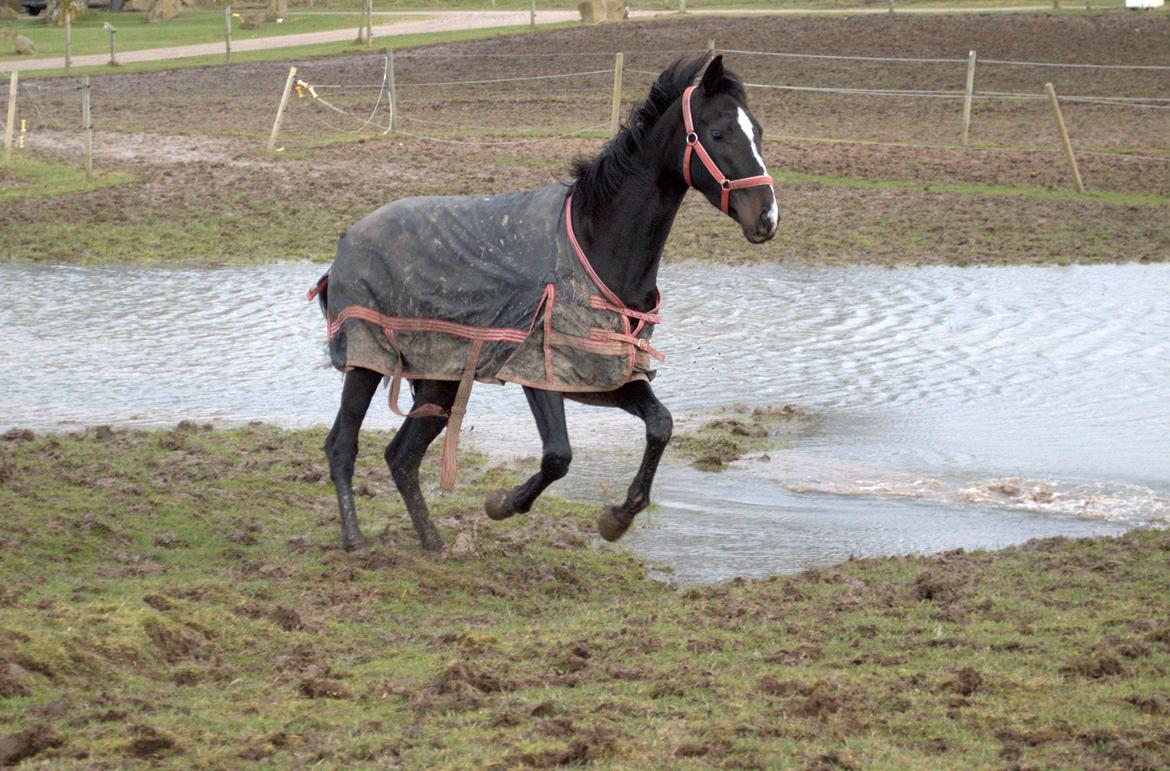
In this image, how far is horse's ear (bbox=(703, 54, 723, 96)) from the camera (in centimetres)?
595

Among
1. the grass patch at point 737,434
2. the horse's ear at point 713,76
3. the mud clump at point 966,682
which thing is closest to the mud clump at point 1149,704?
the mud clump at point 966,682

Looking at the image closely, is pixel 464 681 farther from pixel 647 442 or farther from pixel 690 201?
pixel 690 201

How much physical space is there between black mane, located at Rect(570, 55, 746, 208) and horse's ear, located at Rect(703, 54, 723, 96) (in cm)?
14

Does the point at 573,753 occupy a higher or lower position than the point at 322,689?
higher

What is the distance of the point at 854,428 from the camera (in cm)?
888

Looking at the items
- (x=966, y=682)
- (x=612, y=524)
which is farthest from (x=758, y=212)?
(x=966, y=682)

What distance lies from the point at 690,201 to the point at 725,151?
11.9m

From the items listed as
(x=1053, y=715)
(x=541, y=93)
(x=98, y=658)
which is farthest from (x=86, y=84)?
(x=1053, y=715)

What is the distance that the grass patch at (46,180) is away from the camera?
58.0ft

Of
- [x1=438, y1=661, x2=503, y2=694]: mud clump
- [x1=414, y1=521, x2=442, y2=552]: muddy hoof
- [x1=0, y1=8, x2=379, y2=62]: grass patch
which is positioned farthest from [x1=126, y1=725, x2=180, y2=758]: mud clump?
[x1=0, y1=8, x2=379, y2=62]: grass patch

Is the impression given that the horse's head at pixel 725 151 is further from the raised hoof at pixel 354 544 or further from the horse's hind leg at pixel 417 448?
the raised hoof at pixel 354 544

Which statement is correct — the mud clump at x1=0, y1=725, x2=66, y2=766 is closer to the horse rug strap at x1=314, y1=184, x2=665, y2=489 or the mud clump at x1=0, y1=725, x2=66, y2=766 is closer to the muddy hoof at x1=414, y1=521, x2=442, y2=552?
the horse rug strap at x1=314, y1=184, x2=665, y2=489

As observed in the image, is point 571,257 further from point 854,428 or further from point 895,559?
point 854,428

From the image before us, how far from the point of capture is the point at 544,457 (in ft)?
19.9
